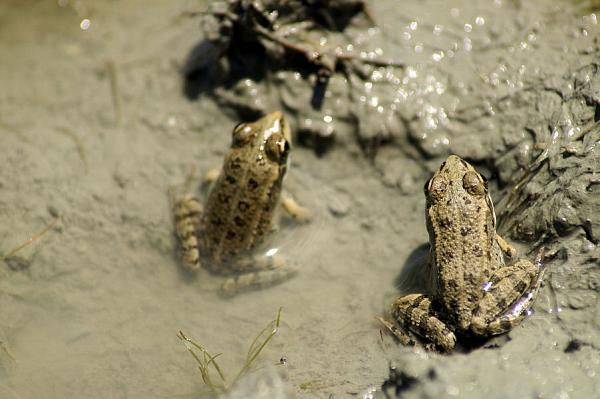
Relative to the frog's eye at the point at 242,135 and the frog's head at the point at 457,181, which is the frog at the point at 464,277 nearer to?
the frog's head at the point at 457,181

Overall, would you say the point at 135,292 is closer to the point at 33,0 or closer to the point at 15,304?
the point at 15,304

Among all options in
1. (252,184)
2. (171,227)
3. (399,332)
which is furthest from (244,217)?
(399,332)

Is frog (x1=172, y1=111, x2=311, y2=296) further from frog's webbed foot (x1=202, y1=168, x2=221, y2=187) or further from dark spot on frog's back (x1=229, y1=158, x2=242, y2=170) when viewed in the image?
frog's webbed foot (x1=202, y1=168, x2=221, y2=187)

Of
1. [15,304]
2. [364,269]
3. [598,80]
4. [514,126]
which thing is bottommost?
[15,304]

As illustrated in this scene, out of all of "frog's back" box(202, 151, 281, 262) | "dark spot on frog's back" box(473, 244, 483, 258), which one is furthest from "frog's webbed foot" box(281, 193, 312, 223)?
"dark spot on frog's back" box(473, 244, 483, 258)

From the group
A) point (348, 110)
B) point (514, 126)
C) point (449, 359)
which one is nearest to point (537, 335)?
point (449, 359)

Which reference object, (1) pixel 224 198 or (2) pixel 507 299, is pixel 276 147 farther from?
(2) pixel 507 299
